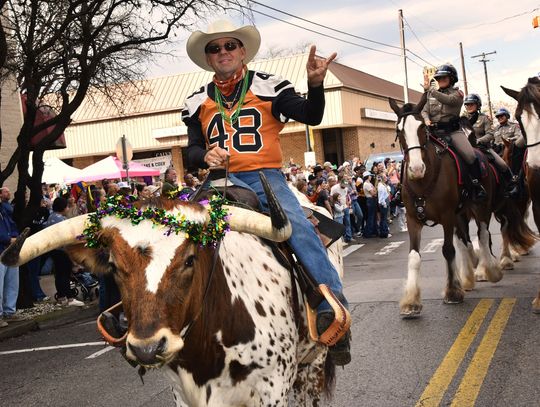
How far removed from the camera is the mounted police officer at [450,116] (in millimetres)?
9352

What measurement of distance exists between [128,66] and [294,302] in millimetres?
10529

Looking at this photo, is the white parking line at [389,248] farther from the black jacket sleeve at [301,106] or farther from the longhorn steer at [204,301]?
the longhorn steer at [204,301]

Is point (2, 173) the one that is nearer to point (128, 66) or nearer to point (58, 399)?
point (128, 66)

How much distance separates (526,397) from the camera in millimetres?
5020

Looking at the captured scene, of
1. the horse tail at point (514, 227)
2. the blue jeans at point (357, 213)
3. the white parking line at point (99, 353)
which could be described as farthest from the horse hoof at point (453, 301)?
the blue jeans at point (357, 213)

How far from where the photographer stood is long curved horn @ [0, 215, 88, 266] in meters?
3.04

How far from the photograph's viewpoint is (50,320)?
11.0m

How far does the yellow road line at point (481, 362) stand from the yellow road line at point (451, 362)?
126 mm

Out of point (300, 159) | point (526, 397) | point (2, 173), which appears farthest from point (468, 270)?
point (300, 159)

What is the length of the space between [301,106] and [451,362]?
3235mm

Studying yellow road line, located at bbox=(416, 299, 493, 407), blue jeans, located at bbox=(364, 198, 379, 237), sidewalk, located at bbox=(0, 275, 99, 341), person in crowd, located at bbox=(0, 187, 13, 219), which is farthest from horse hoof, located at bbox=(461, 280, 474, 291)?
blue jeans, located at bbox=(364, 198, 379, 237)

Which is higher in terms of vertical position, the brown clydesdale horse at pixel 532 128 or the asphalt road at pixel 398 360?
the brown clydesdale horse at pixel 532 128

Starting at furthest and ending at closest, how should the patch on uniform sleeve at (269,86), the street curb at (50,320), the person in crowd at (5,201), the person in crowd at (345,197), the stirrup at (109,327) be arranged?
the person in crowd at (345,197) < the person in crowd at (5,201) < the street curb at (50,320) < the patch on uniform sleeve at (269,86) < the stirrup at (109,327)

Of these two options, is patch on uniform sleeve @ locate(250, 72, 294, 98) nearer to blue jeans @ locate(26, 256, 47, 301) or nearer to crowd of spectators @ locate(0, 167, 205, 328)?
crowd of spectators @ locate(0, 167, 205, 328)
